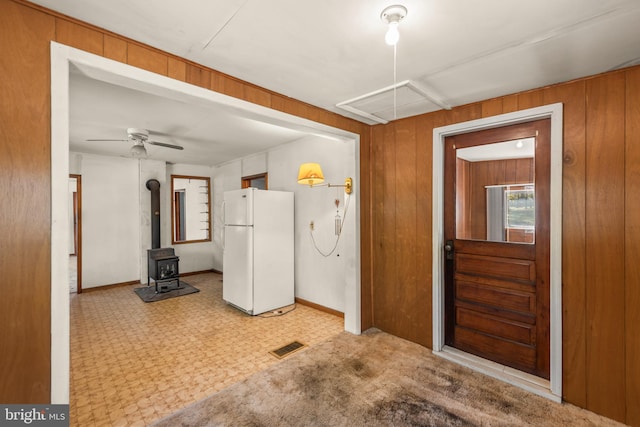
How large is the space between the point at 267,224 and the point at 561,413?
11.1 ft

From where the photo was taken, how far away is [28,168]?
1.36m

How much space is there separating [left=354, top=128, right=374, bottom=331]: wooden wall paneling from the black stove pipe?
4.26 metres

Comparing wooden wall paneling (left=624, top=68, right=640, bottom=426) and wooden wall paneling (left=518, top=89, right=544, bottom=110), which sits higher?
wooden wall paneling (left=518, top=89, right=544, bottom=110)

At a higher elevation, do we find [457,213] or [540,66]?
[540,66]

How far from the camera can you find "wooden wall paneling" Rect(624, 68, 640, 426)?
1.87 m

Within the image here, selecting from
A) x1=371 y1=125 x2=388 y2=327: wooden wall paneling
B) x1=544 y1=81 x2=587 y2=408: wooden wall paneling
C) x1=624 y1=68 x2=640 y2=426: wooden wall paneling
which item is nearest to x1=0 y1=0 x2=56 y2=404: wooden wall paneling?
x1=371 y1=125 x2=388 y2=327: wooden wall paneling

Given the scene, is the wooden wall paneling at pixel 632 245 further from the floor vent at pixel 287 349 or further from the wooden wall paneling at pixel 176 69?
the wooden wall paneling at pixel 176 69

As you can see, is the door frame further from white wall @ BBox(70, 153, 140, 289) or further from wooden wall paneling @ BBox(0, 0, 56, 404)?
white wall @ BBox(70, 153, 140, 289)

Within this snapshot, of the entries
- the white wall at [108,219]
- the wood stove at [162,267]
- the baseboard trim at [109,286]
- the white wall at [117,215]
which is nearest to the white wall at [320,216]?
the wood stove at [162,267]

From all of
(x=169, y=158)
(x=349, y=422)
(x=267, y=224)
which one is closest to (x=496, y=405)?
(x=349, y=422)

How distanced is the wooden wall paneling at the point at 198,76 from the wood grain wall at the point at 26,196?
1.89 feet

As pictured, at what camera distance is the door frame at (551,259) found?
214 centimetres

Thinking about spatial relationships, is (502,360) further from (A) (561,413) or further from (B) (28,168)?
(B) (28,168)
